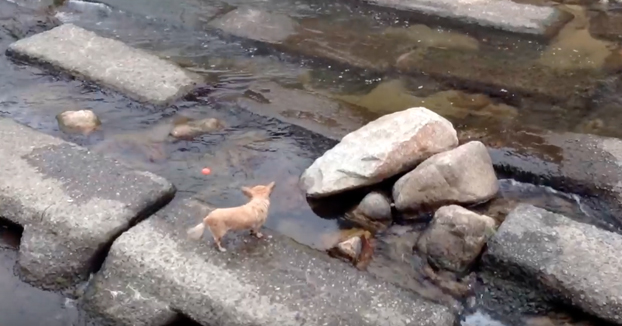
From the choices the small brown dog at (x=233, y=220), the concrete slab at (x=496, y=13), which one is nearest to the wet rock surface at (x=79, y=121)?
the small brown dog at (x=233, y=220)

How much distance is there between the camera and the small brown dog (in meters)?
3.47

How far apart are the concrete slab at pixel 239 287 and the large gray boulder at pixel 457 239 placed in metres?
0.37

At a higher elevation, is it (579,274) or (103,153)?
(579,274)

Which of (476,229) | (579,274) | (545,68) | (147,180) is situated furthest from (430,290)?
(545,68)

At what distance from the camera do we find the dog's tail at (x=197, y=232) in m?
3.56

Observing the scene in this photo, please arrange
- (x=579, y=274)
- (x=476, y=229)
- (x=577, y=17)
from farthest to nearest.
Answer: (x=577, y=17), (x=476, y=229), (x=579, y=274)

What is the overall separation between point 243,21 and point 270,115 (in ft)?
5.43

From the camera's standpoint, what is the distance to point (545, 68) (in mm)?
5422

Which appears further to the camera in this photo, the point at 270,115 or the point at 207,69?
the point at 207,69

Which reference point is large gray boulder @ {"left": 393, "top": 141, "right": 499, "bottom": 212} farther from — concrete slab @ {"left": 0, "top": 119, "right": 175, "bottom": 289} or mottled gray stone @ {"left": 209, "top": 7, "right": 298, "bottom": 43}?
mottled gray stone @ {"left": 209, "top": 7, "right": 298, "bottom": 43}

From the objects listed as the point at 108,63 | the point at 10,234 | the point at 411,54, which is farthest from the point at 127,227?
the point at 411,54

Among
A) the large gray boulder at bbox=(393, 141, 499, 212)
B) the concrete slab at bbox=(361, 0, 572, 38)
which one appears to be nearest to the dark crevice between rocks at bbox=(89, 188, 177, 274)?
the large gray boulder at bbox=(393, 141, 499, 212)

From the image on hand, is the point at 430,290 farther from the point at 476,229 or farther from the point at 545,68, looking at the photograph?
the point at 545,68

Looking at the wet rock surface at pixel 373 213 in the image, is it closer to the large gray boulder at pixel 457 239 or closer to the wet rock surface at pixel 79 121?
the large gray boulder at pixel 457 239
